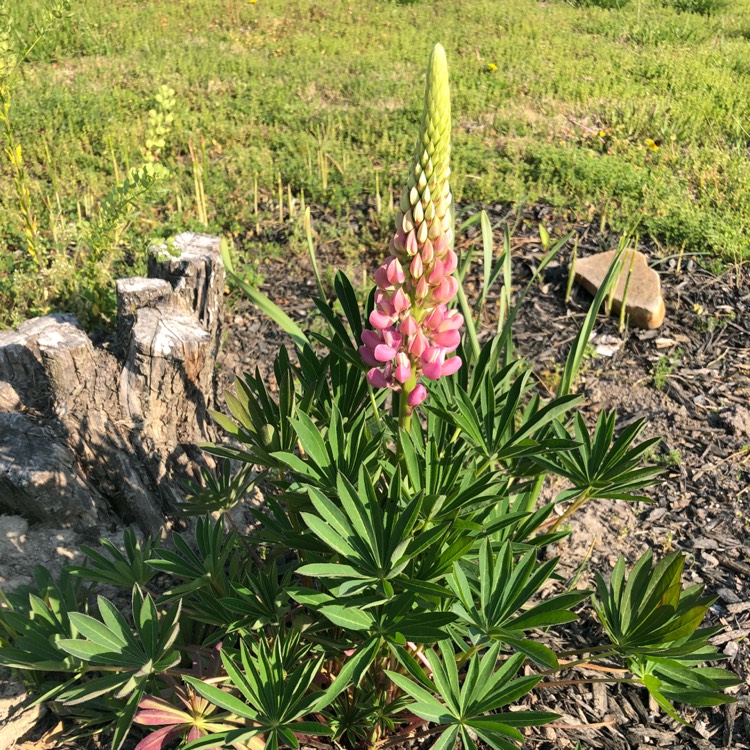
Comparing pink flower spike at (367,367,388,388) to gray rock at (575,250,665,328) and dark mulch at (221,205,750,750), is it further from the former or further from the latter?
gray rock at (575,250,665,328)

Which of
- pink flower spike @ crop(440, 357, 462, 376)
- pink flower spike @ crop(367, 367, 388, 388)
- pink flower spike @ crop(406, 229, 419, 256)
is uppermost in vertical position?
pink flower spike @ crop(406, 229, 419, 256)

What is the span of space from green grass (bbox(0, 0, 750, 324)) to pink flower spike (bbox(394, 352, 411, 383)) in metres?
2.23

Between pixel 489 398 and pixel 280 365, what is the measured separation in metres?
0.58

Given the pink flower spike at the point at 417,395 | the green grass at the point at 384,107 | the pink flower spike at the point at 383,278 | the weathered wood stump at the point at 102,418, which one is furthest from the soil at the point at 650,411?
the pink flower spike at the point at 383,278

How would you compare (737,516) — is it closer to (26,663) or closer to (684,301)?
(684,301)

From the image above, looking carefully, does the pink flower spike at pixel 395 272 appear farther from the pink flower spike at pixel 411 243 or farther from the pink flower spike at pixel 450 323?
the pink flower spike at pixel 450 323

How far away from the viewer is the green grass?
5.07m

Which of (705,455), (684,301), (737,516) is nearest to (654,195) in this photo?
(684,301)

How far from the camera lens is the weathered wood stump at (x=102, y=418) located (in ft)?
8.34

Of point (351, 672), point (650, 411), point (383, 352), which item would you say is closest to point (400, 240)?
point (383, 352)

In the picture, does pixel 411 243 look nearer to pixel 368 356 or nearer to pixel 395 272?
pixel 395 272

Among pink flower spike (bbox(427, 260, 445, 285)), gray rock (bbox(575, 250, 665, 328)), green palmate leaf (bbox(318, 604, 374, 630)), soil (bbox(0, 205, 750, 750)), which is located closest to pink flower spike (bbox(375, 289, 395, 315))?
pink flower spike (bbox(427, 260, 445, 285))

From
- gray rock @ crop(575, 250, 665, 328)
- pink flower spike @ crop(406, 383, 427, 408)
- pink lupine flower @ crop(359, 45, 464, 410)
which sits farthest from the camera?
gray rock @ crop(575, 250, 665, 328)

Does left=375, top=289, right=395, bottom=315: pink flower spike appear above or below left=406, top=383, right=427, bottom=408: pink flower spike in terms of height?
above
